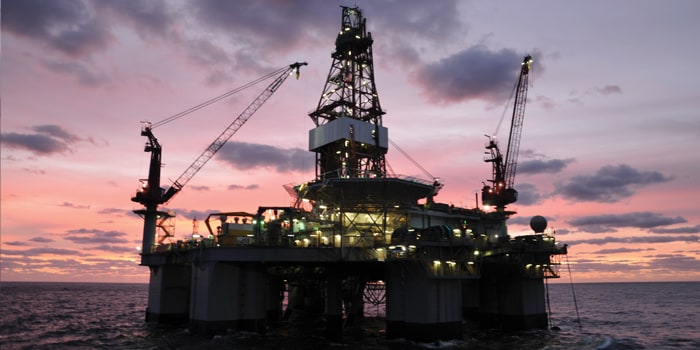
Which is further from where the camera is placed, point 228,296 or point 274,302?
point 274,302

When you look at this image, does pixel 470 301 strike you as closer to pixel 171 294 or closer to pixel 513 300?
pixel 513 300

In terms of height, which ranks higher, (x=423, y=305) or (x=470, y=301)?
(x=423, y=305)

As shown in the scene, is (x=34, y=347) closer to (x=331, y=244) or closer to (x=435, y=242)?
(x=331, y=244)

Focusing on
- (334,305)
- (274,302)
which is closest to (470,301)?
(334,305)

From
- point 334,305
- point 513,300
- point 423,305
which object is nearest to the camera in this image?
point 423,305

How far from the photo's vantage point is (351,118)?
220 ft

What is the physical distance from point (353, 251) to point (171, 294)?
24.9 m

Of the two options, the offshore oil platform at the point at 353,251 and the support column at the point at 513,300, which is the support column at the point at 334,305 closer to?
the offshore oil platform at the point at 353,251

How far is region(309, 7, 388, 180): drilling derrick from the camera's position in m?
66.1

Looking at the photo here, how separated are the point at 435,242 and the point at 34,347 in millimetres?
38019

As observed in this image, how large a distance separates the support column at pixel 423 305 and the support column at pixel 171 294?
2644 cm

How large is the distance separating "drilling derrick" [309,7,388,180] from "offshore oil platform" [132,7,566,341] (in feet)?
0.56

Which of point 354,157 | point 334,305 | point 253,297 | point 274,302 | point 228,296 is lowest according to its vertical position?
point 274,302

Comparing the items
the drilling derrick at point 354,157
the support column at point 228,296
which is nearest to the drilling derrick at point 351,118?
the drilling derrick at point 354,157
